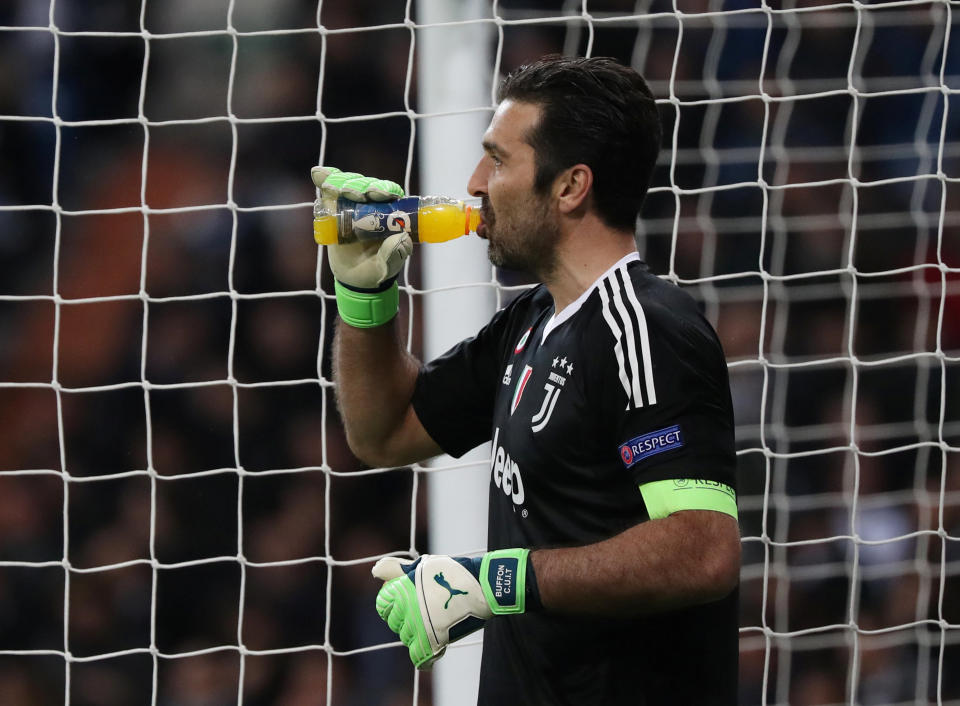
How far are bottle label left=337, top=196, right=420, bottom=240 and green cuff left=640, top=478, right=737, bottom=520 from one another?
1.86ft

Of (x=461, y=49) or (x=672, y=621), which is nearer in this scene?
(x=672, y=621)

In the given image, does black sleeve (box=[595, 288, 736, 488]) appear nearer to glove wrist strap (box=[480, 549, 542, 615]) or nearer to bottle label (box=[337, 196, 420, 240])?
glove wrist strap (box=[480, 549, 542, 615])

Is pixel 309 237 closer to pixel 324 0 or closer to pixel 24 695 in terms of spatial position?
pixel 324 0

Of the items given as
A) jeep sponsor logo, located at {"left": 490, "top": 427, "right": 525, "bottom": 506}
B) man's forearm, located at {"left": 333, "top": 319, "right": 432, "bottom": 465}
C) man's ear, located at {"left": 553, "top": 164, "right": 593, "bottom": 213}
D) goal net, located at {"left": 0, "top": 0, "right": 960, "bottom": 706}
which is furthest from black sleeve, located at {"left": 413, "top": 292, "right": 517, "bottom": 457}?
goal net, located at {"left": 0, "top": 0, "right": 960, "bottom": 706}

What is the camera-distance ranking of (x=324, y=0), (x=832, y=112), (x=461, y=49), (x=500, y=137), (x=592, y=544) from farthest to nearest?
1. (x=832, y=112)
2. (x=324, y=0)
3. (x=461, y=49)
4. (x=500, y=137)
5. (x=592, y=544)

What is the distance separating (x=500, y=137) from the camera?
1.48 metres

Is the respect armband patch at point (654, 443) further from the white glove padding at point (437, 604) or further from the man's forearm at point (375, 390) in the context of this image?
the man's forearm at point (375, 390)

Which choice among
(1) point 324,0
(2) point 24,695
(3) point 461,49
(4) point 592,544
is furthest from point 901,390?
(2) point 24,695

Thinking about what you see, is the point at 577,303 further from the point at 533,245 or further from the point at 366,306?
the point at 366,306

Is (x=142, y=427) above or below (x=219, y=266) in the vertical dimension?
below

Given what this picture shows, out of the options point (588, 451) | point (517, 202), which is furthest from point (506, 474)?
point (517, 202)

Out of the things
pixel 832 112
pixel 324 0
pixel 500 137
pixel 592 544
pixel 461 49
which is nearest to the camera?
pixel 592 544

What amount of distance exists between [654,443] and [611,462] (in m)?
0.10

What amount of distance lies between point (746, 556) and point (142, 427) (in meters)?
1.70
